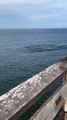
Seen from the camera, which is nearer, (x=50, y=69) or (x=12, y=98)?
(x=12, y=98)

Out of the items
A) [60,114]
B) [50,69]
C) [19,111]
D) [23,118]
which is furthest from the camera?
[23,118]

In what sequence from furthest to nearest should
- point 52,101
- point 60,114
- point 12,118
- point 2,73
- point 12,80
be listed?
point 2,73 → point 12,80 → point 60,114 → point 52,101 → point 12,118

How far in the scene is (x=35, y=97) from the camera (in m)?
2.10

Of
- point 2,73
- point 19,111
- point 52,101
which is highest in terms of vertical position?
point 19,111

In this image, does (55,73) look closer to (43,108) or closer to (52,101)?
(52,101)

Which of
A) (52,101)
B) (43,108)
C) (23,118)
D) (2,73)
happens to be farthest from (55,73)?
(2,73)

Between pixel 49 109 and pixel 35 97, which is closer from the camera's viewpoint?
pixel 35 97

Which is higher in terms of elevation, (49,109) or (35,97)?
(35,97)

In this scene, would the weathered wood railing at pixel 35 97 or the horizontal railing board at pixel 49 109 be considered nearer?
the weathered wood railing at pixel 35 97

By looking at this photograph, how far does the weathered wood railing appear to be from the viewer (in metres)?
1.76

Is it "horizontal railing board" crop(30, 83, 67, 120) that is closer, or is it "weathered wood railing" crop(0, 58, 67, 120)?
"weathered wood railing" crop(0, 58, 67, 120)

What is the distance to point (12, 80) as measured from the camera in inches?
1609

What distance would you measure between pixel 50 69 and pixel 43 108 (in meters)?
0.60

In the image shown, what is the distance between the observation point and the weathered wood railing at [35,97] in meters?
1.76
